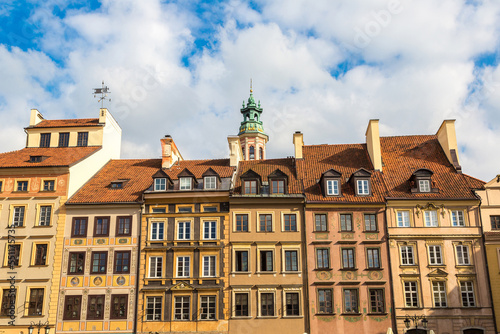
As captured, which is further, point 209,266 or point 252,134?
point 252,134

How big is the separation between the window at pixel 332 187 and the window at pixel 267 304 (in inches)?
316

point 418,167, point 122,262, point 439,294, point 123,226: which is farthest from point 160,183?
point 439,294

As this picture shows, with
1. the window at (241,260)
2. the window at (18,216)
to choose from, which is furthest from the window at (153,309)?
the window at (18,216)

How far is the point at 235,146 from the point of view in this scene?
1598 inches

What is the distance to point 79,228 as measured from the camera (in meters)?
36.2

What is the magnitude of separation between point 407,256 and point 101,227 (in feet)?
67.4

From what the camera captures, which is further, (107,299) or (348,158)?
(348,158)

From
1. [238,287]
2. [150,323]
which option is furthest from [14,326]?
[238,287]

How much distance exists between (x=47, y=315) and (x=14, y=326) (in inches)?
83.1

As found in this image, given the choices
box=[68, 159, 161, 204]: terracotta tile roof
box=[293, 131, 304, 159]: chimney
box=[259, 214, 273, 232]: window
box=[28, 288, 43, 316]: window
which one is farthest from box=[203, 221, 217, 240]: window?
box=[28, 288, 43, 316]: window

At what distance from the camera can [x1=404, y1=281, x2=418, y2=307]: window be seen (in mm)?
33906

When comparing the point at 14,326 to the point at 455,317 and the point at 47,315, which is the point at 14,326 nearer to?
the point at 47,315

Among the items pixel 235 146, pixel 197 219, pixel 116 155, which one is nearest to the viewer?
pixel 197 219

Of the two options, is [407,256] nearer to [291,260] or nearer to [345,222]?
[345,222]
